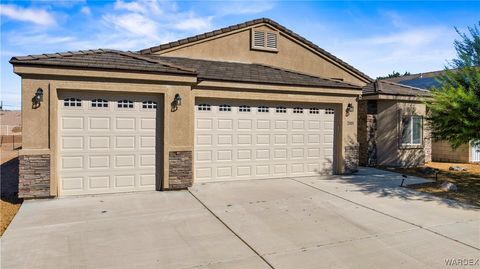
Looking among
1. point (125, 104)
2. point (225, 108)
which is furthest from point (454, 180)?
point (125, 104)

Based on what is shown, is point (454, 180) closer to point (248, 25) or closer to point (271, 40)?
point (271, 40)

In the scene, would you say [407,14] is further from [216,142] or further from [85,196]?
[85,196]

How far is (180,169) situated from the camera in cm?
919

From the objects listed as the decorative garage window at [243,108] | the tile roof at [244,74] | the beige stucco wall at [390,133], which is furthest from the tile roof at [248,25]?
the decorative garage window at [243,108]

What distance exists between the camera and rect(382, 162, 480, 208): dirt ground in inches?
351

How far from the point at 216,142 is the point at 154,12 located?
5.30m

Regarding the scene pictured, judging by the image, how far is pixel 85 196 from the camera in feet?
27.3

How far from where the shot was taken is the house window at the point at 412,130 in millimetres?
14953

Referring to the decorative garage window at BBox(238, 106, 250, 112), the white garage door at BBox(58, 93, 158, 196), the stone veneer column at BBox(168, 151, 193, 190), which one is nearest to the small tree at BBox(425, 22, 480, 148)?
the decorative garage window at BBox(238, 106, 250, 112)

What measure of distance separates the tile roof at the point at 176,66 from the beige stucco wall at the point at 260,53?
61 cm

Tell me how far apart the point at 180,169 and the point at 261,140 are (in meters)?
3.08

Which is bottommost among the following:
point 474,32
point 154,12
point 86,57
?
point 86,57

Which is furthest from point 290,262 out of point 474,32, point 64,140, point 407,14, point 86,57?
point 407,14

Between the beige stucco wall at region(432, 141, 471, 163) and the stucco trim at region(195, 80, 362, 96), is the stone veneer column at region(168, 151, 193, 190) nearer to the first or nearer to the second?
the stucco trim at region(195, 80, 362, 96)
